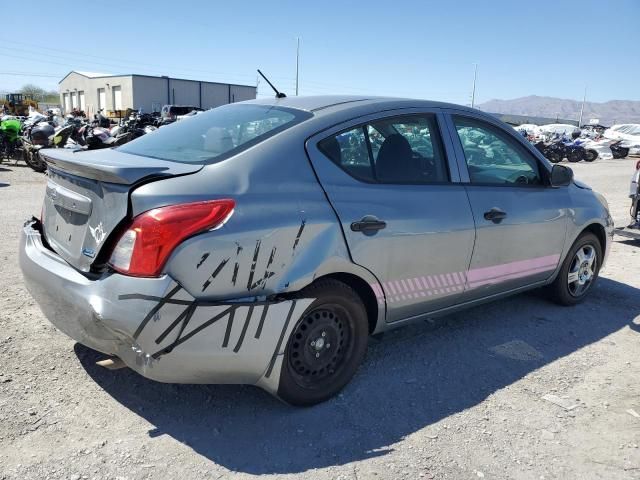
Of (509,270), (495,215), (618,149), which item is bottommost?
(509,270)

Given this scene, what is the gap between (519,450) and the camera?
2766 millimetres

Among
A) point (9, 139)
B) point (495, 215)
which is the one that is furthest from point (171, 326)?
point (9, 139)

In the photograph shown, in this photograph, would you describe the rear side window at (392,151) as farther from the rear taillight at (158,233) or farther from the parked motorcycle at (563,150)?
the parked motorcycle at (563,150)

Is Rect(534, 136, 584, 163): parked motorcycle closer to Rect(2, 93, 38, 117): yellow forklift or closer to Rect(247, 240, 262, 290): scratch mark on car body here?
Rect(247, 240, 262, 290): scratch mark on car body

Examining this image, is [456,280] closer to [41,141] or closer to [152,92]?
[41,141]

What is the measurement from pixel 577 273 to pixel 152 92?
204 feet

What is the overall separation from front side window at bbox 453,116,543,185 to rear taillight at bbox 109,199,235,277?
2057 mm

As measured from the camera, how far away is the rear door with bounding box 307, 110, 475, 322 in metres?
3.00

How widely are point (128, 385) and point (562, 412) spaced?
8.34 ft

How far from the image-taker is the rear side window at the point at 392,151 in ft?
10.1

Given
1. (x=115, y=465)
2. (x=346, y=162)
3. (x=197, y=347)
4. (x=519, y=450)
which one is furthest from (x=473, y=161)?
(x=115, y=465)

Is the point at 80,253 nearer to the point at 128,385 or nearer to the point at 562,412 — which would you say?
the point at 128,385

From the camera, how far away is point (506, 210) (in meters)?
3.88

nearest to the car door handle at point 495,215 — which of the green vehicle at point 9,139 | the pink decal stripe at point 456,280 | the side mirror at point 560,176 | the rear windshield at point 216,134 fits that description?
the pink decal stripe at point 456,280
